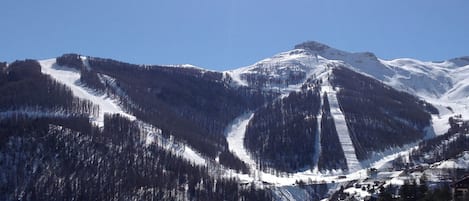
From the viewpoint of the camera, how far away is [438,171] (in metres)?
176

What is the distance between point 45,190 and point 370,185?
332ft

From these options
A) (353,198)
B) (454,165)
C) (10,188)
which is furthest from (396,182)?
(10,188)

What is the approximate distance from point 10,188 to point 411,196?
137310mm

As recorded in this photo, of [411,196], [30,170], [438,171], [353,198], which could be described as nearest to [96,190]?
[30,170]

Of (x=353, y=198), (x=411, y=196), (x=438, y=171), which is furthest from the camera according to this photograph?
(x=438, y=171)

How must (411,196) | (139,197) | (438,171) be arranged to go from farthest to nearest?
(139,197) → (438,171) → (411,196)

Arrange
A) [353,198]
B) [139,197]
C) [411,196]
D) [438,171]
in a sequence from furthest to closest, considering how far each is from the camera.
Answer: [139,197] < [438,171] < [353,198] < [411,196]

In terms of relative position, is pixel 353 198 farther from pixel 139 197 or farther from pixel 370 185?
pixel 139 197

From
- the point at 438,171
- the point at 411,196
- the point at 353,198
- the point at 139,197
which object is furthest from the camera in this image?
the point at 139,197

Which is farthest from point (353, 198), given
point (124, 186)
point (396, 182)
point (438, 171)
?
point (124, 186)

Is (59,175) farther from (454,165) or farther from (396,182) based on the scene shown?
(454,165)

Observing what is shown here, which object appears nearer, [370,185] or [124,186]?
[370,185]

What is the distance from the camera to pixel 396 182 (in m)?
169

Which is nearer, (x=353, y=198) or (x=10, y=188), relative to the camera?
(x=353, y=198)
